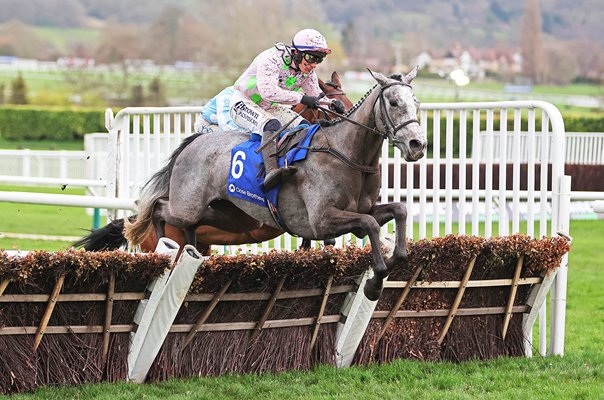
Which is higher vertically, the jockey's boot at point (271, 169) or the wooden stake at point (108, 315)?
the jockey's boot at point (271, 169)

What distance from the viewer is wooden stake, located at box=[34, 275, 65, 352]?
5125mm

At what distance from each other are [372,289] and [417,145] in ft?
2.63

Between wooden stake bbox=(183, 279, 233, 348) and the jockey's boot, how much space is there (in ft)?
2.41

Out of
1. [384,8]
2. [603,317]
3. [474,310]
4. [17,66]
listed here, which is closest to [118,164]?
[474,310]

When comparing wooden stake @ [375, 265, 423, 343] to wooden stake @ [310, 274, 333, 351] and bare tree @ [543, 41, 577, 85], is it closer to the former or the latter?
wooden stake @ [310, 274, 333, 351]

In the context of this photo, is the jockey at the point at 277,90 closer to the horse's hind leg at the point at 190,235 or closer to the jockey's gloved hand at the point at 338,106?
the jockey's gloved hand at the point at 338,106

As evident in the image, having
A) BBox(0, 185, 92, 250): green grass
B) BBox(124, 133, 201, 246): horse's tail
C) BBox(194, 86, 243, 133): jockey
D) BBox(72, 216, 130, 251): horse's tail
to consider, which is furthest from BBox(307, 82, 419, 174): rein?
BBox(0, 185, 92, 250): green grass

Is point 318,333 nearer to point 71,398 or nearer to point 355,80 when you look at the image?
point 71,398

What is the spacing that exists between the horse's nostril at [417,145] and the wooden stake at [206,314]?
115 cm

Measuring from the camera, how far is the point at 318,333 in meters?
6.03

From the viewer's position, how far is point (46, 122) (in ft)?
115

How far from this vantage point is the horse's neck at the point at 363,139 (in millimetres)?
5906

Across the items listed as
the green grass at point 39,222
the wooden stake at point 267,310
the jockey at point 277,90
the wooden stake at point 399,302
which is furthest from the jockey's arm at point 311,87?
the green grass at point 39,222

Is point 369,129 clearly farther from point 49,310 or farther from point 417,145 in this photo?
point 49,310
